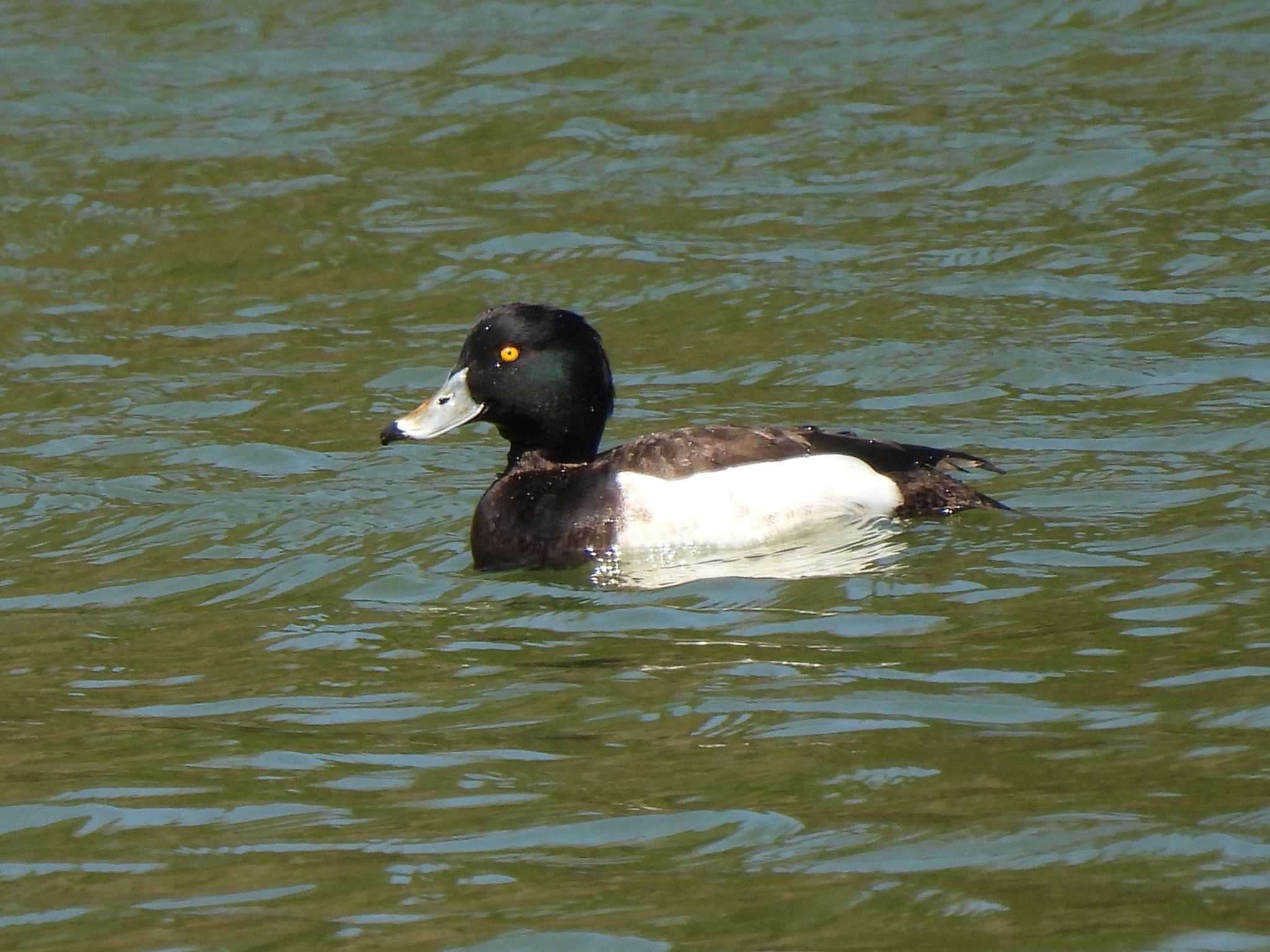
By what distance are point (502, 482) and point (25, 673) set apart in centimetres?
213

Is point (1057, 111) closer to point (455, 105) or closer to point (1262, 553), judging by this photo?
point (455, 105)

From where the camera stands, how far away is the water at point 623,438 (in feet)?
14.4

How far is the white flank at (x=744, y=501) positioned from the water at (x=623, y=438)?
0.26m

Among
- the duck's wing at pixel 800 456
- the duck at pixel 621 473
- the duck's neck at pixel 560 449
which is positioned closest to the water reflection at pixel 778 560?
the duck at pixel 621 473

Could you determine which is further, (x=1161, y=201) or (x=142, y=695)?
(x=1161, y=201)

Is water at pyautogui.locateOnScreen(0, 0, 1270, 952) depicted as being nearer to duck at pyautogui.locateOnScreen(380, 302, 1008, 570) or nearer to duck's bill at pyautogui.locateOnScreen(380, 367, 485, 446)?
duck at pyautogui.locateOnScreen(380, 302, 1008, 570)

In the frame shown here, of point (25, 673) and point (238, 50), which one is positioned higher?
point (238, 50)

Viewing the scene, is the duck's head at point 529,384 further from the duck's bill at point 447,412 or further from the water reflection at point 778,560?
the water reflection at point 778,560

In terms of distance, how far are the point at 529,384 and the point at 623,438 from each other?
1577 mm

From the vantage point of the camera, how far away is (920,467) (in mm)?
7699

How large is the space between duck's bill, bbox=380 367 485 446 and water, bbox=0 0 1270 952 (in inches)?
17.8

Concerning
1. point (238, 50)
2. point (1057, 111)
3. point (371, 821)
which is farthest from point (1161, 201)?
point (371, 821)

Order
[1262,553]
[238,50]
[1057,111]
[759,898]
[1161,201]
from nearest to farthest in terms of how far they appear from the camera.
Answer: [759,898] < [1262,553] < [1161,201] < [1057,111] < [238,50]

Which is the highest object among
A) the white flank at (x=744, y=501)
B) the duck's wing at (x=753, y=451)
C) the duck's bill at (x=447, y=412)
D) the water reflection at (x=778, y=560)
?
the duck's bill at (x=447, y=412)
